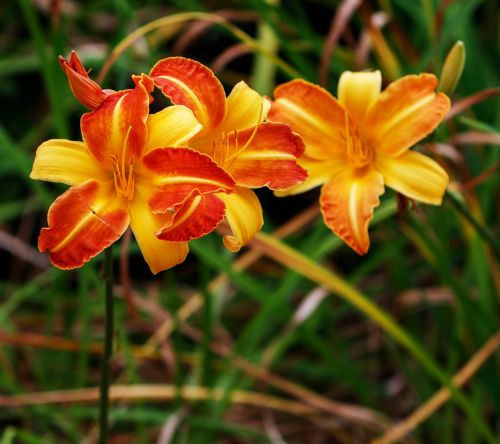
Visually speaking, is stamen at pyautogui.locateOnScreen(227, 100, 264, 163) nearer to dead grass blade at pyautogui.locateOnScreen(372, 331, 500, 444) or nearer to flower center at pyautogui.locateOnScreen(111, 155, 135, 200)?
flower center at pyautogui.locateOnScreen(111, 155, 135, 200)

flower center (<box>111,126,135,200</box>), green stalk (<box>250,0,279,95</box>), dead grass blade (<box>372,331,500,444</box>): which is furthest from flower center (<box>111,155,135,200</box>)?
green stalk (<box>250,0,279,95</box>)

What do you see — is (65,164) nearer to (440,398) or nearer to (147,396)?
(147,396)

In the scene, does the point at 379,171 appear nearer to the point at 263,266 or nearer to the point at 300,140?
the point at 300,140

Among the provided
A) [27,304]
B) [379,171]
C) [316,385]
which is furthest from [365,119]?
[27,304]

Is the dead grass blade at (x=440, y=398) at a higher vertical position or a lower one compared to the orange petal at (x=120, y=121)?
lower

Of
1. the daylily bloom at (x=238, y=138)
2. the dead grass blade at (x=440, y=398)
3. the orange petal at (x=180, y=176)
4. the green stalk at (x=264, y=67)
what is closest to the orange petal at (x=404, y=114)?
the daylily bloom at (x=238, y=138)

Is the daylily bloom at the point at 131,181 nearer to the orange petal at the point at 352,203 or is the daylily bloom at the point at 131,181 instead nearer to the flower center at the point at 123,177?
the flower center at the point at 123,177

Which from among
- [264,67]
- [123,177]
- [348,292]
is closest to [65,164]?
[123,177]
